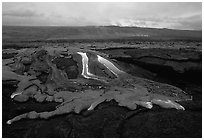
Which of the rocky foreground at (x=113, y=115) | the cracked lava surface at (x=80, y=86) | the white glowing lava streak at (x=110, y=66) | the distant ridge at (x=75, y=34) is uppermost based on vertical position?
the distant ridge at (x=75, y=34)

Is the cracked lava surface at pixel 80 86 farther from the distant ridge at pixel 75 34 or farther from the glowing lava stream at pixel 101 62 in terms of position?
the distant ridge at pixel 75 34

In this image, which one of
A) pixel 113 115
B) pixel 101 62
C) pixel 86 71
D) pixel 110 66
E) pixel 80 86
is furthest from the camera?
pixel 101 62

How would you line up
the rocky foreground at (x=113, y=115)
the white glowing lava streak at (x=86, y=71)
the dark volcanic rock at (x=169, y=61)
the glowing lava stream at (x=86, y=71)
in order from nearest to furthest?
the rocky foreground at (x=113, y=115), the glowing lava stream at (x=86, y=71), the white glowing lava streak at (x=86, y=71), the dark volcanic rock at (x=169, y=61)

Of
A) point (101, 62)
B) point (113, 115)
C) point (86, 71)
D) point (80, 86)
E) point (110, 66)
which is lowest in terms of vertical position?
point (113, 115)

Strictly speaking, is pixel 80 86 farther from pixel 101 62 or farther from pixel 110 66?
pixel 101 62

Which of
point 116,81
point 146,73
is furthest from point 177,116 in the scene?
point 146,73

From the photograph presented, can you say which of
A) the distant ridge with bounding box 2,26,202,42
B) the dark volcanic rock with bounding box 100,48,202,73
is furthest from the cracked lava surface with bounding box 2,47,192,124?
the distant ridge with bounding box 2,26,202,42

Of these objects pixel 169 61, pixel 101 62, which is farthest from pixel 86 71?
pixel 169 61

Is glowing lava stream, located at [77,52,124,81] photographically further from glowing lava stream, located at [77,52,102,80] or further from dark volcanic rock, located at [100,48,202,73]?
dark volcanic rock, located at [100,48,202,73]

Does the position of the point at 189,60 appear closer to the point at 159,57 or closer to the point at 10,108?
the point at 159,57

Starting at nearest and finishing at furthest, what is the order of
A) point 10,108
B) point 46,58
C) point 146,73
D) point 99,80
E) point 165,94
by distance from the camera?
point 10,108 → point 165,94 → point 99,80 → point 146,73 → point 46,58

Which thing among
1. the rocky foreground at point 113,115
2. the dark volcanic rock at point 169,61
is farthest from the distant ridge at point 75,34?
the rocky foreground at point 113,115
